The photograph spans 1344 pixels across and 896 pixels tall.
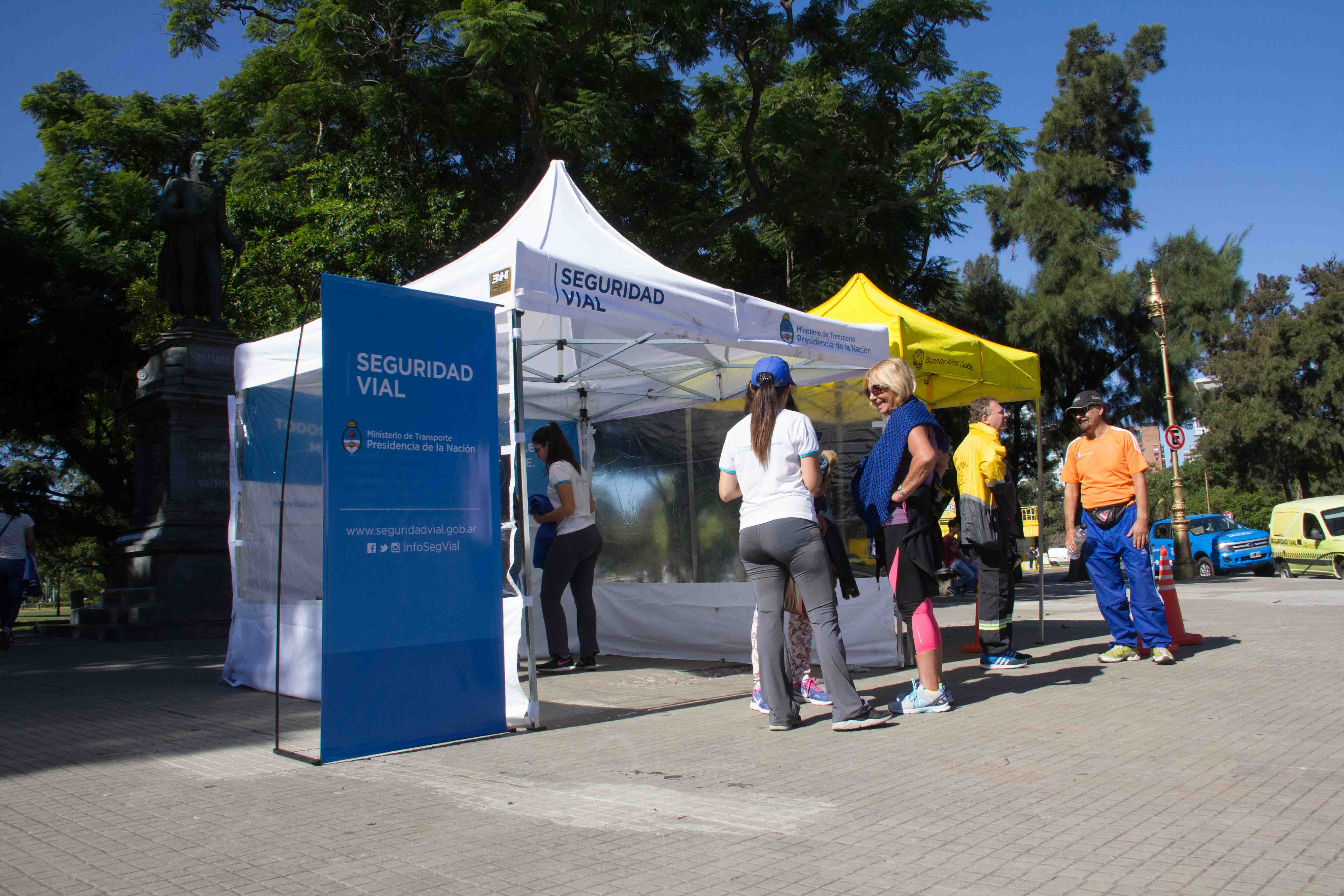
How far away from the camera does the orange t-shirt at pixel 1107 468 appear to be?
22.9ft

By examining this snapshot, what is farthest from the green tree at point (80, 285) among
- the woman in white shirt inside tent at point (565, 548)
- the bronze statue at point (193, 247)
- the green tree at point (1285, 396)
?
the green tree at point (1285, 396)

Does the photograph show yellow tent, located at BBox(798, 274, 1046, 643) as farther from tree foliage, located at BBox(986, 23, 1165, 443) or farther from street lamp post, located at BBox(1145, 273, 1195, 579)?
tree foliage, located at BBox(986, 23, 1165, 443)

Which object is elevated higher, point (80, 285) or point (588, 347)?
point (80, 285)

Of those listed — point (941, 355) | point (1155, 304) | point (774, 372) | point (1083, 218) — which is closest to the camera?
point (774, 372)

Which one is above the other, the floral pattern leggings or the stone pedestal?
the stone pedestal

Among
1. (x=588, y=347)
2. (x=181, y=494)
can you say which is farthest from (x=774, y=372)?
(x=181, y=494)

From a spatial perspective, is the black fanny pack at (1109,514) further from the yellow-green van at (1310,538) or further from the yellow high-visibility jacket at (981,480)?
the yellow-green van at (1310,538)

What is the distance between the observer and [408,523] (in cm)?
484

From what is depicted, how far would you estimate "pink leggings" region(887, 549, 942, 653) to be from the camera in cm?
536

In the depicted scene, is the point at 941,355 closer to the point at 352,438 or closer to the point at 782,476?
the point at 782,476

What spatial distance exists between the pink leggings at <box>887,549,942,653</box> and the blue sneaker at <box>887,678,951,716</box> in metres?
0.23

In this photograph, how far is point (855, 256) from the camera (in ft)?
68.9

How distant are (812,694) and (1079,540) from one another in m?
2.53

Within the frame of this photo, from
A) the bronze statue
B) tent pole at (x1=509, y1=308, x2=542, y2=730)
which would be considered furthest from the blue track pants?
the bronze statue
